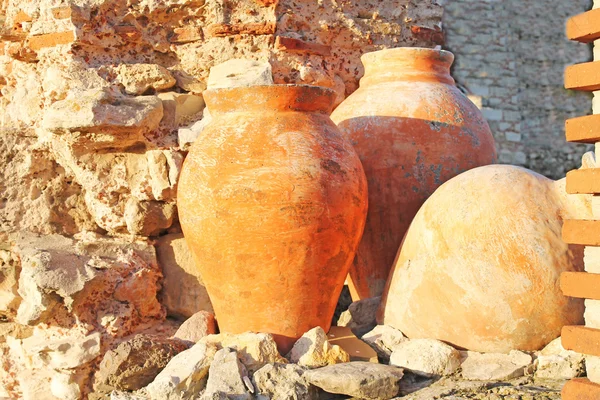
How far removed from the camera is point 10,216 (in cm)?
363

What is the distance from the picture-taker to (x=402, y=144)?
11.1 feet

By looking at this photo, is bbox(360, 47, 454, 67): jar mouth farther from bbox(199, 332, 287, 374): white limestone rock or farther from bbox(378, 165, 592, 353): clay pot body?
bbox(199, 332, 287, 374): white limestone rock

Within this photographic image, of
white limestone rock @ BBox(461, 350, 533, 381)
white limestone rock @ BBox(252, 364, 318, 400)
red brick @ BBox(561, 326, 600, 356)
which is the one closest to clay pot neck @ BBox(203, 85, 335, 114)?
white limestone rock @ BBox(252, 364, 318, 400)

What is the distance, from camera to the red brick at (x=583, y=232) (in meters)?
1.92

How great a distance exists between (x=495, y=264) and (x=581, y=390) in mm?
850

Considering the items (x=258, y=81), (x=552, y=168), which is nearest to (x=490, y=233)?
(x=258, y=81)

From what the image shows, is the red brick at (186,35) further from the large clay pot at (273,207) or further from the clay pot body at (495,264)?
the clay pot body at (495,264)

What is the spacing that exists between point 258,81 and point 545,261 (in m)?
1.66

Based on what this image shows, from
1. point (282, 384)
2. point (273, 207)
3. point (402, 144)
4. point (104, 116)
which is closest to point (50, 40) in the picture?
point (104, 116)

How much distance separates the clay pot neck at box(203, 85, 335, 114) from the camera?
9.67 ft

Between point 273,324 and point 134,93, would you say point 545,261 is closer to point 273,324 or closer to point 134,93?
point 273,324

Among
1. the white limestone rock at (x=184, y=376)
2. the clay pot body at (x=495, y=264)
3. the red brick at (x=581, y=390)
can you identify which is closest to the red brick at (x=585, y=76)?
the red brick at (x=581, y=390)

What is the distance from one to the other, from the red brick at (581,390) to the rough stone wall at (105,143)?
1.96 metres

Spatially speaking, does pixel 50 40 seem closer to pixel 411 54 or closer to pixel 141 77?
pixel 141 77
